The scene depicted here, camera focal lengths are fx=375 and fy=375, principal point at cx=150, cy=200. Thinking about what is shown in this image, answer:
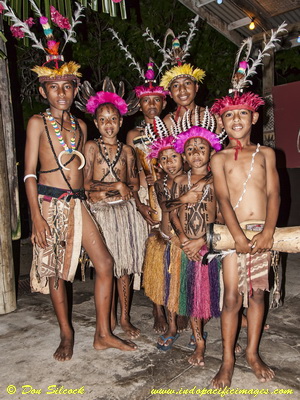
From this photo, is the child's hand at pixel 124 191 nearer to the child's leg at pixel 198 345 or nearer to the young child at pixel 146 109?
the young child at pixel 146 109

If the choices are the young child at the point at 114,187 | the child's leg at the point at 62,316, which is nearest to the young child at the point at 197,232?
the young child at the point at 114,187

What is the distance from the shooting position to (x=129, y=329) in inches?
130

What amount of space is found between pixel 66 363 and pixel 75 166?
153 centimetres

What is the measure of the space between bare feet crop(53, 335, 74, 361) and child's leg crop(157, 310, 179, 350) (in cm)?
70

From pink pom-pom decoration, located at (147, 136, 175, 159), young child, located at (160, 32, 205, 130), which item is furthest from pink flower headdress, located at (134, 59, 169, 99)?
pink pom-pom decoration, located at (147, 136, 175, 159)

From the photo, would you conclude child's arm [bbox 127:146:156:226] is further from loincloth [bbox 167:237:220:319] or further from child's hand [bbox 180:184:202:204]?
child's hand [bbox 180:184:202:204]

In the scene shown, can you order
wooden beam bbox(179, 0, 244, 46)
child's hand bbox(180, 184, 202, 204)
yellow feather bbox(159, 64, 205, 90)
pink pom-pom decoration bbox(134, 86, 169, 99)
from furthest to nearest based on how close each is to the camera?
wooden beam bbox(179, 0, 244, 46) → pink pom-pom decoration bbox(134, 86, 169, 99) → yellow feather bbox(159, 64, 205, 90) → child's hand bbox(180, 184, 202, 204)

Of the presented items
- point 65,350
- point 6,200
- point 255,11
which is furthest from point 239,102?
point 255,11

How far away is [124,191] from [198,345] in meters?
1.40

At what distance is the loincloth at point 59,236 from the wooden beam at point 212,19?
3632 millimetres

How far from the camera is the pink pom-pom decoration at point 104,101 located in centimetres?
330

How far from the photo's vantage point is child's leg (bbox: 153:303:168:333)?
3.35m

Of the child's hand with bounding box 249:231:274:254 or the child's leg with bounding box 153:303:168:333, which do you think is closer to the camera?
the child's hand with bounding box 249:231:274:254

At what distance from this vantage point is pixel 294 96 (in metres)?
6.07
